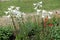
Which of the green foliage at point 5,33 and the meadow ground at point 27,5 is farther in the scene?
the meadow ground at point 27,5

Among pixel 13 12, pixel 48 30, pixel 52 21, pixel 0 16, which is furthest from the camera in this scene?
pixel 0 16

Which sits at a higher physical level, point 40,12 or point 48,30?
point 40,12

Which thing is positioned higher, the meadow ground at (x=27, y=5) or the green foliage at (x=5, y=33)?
the meadow ground at (x=27, y=5)

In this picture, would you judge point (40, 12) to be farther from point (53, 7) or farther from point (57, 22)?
point (53, 7)

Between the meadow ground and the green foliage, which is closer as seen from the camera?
the green foliage

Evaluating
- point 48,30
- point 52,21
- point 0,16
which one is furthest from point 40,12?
point 0,16

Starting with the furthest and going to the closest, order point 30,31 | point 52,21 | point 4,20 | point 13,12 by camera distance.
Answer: point 4,20 < point 52,21 < point 30,31 < point 13,12

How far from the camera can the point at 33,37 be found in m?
8.66

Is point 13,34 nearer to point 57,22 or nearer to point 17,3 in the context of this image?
point 57,22

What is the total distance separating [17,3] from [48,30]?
Result: 6.62 meters

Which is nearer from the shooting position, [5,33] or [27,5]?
[5,33]

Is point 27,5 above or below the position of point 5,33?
above

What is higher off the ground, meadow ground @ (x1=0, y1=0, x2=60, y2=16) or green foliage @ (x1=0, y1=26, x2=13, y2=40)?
meadow ground @ (x1=0, y1=0, x2=60, y2=16)

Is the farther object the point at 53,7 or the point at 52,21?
the point at 53,7
